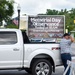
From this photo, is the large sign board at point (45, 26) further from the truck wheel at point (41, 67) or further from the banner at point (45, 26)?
the truck wheel at point (41, 67)

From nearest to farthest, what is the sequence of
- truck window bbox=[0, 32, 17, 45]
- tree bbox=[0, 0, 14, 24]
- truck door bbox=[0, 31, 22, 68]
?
1. truck door bbox=[0, 31, 22, 68]
2. truck window bbox=[0, 32, 17, 45]
3. tree bbox=[0, 0, 14, 24]

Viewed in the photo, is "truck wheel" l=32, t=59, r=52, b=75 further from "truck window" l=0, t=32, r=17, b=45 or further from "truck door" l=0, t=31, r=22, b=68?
"truck window" l=0, t=32, r=17, b=45

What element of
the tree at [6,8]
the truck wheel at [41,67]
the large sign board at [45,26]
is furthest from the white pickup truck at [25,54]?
the tree at [6,8]

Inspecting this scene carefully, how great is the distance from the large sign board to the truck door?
17.9 meters

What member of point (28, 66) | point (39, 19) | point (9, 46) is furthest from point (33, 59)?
point (39, 19)

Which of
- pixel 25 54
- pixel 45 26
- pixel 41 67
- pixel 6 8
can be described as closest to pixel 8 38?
pixel 25 54

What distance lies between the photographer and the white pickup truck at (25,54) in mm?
10703

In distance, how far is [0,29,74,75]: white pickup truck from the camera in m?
10.7

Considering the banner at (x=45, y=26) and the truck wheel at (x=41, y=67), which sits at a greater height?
the banner at (x=45, y=26)

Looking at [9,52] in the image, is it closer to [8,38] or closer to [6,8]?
[8,38]

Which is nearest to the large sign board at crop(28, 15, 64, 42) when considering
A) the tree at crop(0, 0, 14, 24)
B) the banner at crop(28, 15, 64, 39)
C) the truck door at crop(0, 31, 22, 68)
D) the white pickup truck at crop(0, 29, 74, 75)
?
the banner at crop(28, 15, 64, 39)

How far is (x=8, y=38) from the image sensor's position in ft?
36.2

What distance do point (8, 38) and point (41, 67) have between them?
1599 mm

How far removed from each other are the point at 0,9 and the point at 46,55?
30.8 m
